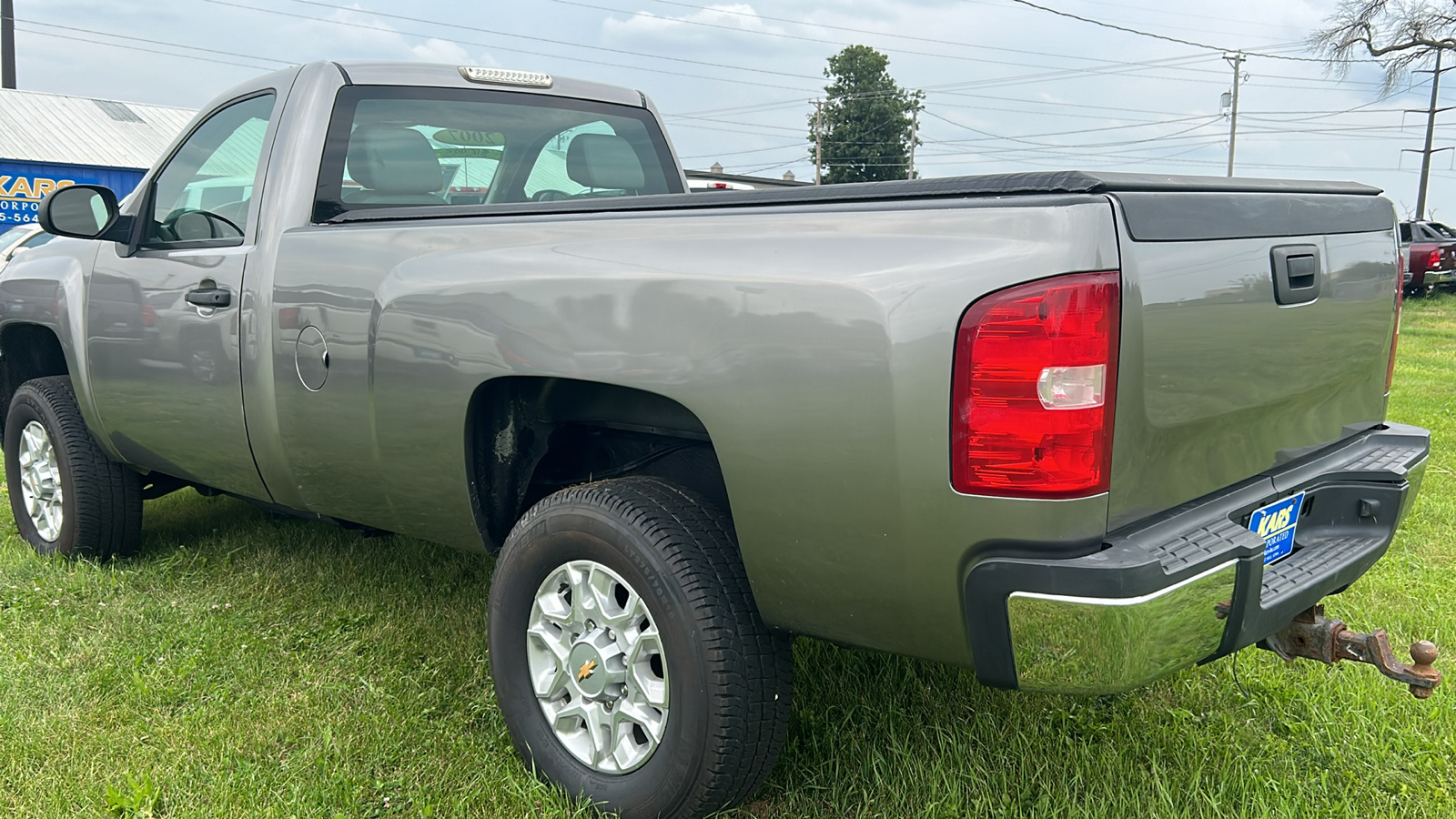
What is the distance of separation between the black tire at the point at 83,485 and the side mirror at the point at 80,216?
86 centimetres

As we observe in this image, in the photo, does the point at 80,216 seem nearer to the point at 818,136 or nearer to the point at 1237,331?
the point at 1237,331

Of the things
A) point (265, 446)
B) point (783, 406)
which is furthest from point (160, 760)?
point (783, 406)

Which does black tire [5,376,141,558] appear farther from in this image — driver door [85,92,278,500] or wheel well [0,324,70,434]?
driver door [85,92,278,500]

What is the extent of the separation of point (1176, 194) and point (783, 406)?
0.81m

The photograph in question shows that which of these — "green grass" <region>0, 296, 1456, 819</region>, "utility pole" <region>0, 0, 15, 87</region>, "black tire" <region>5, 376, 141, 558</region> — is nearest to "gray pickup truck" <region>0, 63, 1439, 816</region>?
"green grass" <region>0, 296, 1456, 819</region>

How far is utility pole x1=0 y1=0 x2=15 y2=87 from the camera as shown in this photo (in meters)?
21.5

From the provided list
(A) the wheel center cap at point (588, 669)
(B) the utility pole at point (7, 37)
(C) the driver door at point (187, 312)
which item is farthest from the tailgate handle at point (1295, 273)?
(B) the utility pole at point (7, 37)

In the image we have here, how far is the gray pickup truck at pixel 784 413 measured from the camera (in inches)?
75.0

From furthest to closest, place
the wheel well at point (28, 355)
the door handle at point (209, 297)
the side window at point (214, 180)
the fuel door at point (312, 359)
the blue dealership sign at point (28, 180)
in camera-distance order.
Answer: the blue dealership sign at point (28, 180) → the wheel well at point (28, 355) → the side window at point (214, 180) → the door handle at point (209, 297) → the fuel door at point (312, 359)

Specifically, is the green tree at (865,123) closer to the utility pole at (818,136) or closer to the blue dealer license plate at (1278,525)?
the utility pole at (818,136)

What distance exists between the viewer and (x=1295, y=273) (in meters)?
2.33

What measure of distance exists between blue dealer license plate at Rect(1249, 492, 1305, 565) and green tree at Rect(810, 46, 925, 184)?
210 ft

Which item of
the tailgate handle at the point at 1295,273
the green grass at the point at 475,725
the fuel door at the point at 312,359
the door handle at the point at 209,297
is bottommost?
the green grass at the point at 475,725

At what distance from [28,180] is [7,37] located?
4466 mm
